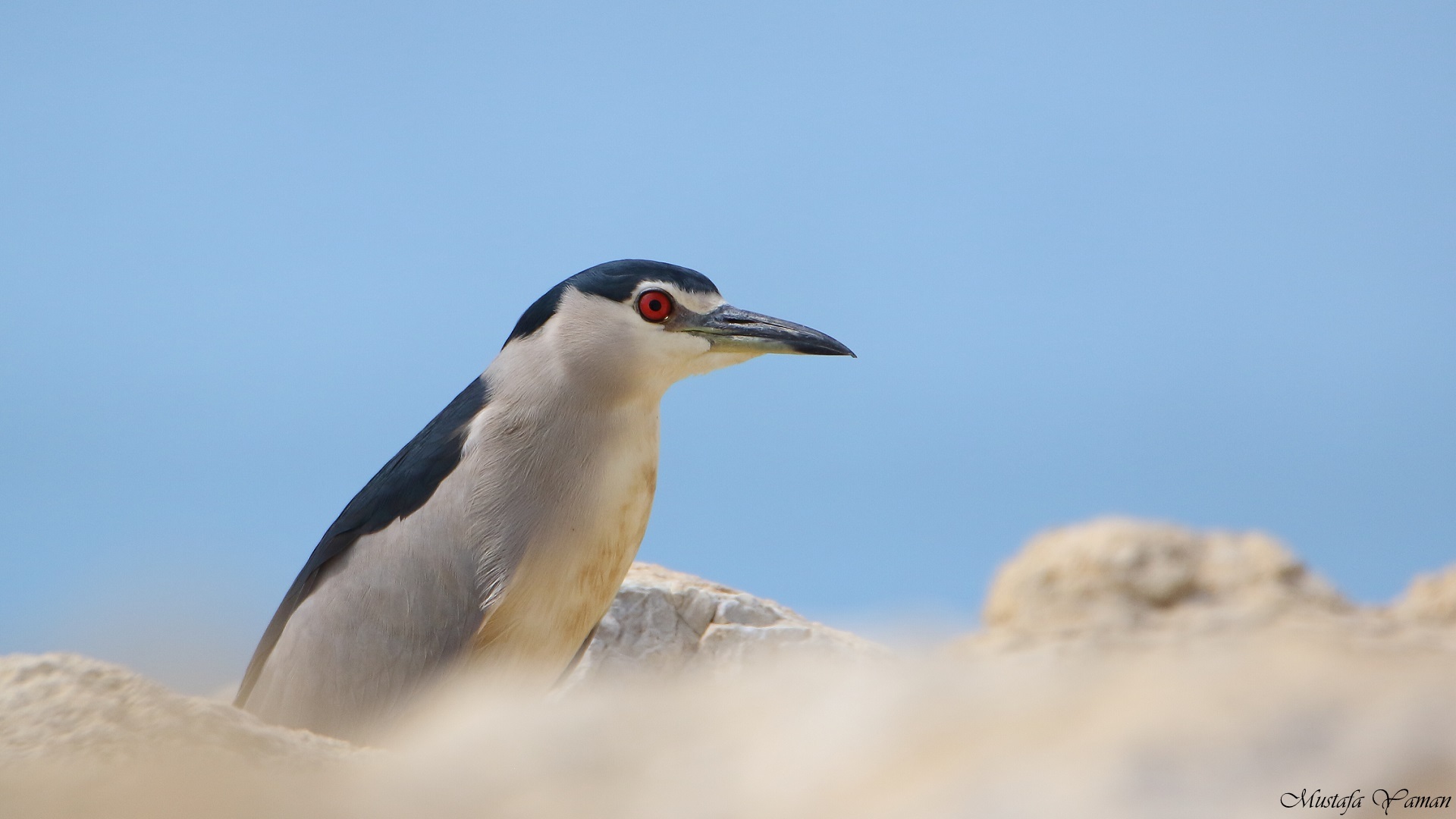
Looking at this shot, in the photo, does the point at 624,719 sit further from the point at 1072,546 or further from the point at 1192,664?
the point at 1072,546

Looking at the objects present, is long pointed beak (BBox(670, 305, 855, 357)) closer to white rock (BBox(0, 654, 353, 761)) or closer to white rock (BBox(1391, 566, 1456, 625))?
white rock (BBox(1391, 566, 1456, 625))

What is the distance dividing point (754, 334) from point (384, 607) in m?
1.69

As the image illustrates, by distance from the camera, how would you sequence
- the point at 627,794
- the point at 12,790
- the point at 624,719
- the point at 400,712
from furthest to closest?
the point at 400,712 < the point at 624,719 < the point at 12,790 < the point at 627,794

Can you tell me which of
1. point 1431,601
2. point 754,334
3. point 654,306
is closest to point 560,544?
point 654,306

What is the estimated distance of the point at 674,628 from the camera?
17.8 ft

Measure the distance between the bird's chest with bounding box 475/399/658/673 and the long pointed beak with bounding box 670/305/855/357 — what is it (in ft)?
1.57

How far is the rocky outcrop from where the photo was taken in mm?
5281

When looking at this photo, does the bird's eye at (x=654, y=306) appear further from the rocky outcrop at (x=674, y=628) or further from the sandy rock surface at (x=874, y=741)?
the sandy rock surface at (x=874, y=741)

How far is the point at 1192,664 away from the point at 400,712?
128 inches

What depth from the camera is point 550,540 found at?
4.13 m

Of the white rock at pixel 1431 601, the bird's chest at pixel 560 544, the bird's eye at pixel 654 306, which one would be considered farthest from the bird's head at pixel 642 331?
the white rock at pixel 1431 601

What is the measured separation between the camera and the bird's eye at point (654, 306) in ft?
14.6

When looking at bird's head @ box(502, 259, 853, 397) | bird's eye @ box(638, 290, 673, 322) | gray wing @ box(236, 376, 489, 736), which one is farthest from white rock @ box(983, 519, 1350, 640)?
gray wing @ box(236, 376, 489, 736)

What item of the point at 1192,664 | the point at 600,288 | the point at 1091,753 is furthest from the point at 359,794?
the point at 600,288
